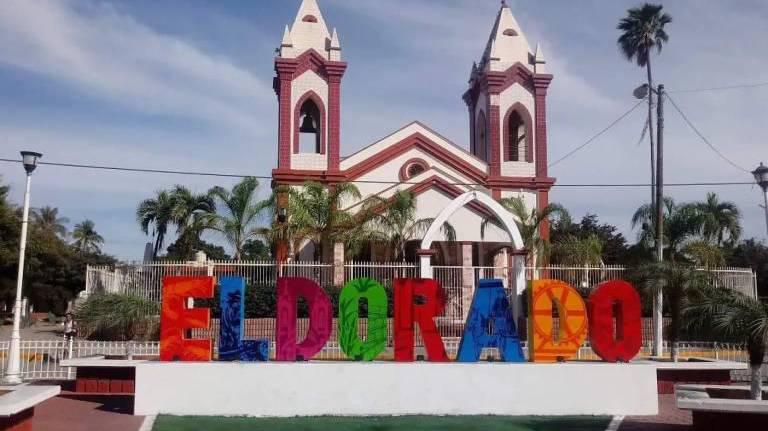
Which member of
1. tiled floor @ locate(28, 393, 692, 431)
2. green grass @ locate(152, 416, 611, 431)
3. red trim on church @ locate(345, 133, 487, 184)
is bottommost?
green grass @ locate(152, 416, 611, 431)

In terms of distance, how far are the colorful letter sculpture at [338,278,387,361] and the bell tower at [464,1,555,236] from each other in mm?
18970

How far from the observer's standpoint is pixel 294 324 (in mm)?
13945

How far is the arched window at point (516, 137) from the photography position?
34.0 m

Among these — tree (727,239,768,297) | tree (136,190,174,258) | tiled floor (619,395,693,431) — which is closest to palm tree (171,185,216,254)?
tree (136,190,174,258)

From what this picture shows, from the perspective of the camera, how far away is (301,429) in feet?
39.9

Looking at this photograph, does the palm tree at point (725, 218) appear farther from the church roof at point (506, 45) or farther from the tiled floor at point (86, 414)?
the tiled floor at point (86, 414)

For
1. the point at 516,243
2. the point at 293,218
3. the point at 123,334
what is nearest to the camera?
the point at 516,243

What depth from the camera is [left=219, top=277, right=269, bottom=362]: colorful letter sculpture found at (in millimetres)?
13742

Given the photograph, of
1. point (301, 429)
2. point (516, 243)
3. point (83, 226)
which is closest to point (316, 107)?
point (516, 243)

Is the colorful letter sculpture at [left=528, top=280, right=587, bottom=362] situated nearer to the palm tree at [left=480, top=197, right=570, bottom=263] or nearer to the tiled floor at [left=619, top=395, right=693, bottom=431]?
the tiled floor at [left=619, top=395, right=693, bottom=431]

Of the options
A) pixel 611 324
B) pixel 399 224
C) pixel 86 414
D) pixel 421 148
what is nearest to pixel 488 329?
pixel 611 324

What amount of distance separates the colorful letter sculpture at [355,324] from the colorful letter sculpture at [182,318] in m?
2.59

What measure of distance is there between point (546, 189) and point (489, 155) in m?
3.03

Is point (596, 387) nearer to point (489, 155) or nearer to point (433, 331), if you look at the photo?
point (433, 331)
